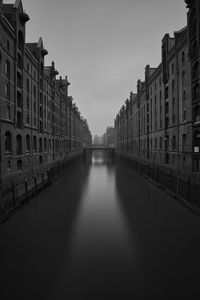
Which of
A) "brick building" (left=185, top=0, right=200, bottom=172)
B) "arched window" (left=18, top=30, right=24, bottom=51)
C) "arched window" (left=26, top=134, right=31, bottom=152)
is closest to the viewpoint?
"brick building" (left=185, top=0, right=200, bottom=172)

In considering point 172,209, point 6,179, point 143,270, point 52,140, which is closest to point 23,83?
point 6,179

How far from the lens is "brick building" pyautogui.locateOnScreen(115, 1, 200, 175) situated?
20375mm

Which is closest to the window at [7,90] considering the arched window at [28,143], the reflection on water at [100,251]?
the arched window at [28,143]

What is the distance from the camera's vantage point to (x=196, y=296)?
18.6 feet

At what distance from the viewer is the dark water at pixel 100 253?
5.96m

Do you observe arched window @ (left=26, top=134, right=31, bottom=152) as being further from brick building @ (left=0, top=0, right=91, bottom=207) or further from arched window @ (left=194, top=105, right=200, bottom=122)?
arched window @ (left=194, top=105, right=200, bottom=122)

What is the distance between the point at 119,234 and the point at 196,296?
457 centimetres

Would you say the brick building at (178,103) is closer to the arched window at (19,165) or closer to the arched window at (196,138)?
the arched window at (196,138)

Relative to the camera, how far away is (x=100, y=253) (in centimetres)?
792

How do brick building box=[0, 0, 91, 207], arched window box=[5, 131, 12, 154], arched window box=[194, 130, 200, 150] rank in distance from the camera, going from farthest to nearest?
arched window box=[194, 130, 200, 150]
arched window box=[5, 131, 12, 154]
brick building box=[0, 0, 91, 207]

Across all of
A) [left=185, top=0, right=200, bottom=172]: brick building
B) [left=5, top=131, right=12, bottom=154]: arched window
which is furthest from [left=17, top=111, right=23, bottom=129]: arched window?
[left=185, top=0, right=200, bottom=172]: brick building

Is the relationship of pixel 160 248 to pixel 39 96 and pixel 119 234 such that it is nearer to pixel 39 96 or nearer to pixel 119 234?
pixel 119 234

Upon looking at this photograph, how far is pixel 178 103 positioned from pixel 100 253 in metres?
23.1

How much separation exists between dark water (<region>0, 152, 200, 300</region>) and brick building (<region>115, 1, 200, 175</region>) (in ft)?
35.1
